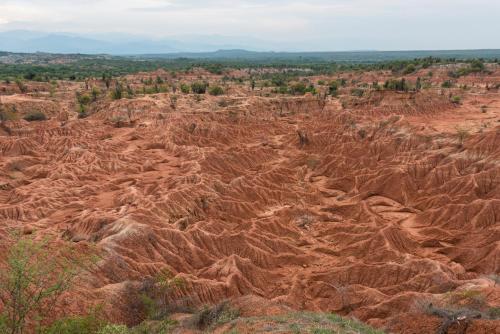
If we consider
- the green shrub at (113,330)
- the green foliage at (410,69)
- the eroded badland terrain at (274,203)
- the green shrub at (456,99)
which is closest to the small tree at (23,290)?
the eroded badland terrain at (274,203)

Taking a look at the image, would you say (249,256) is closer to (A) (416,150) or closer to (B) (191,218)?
(B) (191,218)

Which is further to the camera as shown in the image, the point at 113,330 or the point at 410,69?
the point at 410,69

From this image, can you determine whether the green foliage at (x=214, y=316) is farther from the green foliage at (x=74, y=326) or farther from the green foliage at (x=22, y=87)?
the green foliage at (x=22, y=87)

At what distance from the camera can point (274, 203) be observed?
41500 mm

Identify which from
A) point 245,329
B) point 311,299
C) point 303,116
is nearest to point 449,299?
point 311,299

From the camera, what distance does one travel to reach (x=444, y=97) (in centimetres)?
7181

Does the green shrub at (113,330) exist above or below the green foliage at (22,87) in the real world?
below

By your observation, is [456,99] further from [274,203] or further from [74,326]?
[74,326]

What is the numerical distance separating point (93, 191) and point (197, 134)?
21.2 m

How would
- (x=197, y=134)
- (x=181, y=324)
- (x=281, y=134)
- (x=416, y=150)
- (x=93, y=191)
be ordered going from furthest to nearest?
1. (x=281, y=134)
2. (x=197, y=134)
3. (x=416, y=150)
4. (x=93, y=191)
5. (x=181, y=324)

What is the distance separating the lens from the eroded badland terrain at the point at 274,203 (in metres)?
23.6

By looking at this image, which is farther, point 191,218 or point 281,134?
point 281,134

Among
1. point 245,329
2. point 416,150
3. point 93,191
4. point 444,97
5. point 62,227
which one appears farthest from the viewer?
point 444,97

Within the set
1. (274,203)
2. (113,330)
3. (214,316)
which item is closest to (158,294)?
(214,316)
